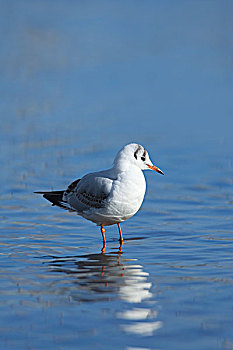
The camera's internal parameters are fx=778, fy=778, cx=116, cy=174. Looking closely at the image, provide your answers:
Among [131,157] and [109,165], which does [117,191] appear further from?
[109,165]

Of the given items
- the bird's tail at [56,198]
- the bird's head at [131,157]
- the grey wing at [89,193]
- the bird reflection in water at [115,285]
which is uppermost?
the bird's head at [131,157]

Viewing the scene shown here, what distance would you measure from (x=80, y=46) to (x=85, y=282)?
647 inches

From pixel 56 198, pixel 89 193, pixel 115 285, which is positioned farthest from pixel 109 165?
pixel 115 285

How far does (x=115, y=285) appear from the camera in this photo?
7031mm

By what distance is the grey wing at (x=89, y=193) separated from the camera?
324 inches

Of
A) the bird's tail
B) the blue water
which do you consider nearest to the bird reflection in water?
the blue water

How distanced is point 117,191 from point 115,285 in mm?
1359

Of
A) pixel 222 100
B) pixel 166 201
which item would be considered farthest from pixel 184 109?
pixel 166 201

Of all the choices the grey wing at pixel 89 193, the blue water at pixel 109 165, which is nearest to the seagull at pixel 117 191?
the grey wing at pixel 89 193

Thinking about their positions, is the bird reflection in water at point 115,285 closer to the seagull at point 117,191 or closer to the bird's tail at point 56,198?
the seagull at point 117,191

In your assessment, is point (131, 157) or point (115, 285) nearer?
point (115, 285)

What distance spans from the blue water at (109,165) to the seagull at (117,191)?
35 cm

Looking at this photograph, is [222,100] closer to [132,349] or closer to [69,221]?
[69,221]

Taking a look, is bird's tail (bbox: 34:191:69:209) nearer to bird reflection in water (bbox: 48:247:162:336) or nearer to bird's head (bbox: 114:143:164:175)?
bird's head (bbox: 114:143:164:175)
